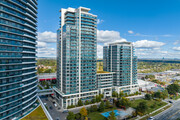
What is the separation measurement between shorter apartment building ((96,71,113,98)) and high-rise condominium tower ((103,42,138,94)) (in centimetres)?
833

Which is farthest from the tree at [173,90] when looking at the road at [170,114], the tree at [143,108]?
the tree at [143,108]

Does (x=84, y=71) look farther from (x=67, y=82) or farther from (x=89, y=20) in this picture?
(x=89, y=20)

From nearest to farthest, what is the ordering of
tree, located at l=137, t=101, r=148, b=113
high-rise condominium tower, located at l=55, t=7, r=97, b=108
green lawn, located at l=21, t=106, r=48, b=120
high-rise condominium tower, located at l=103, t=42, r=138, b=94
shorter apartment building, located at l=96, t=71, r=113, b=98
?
green lawn, located at l=21, t=106, r=48, b=120, tree, located at l=137, t=101, r=148, b=113, high-rise condominium tower, located at l=55, t=7, r=97, b=108, shorter apartment building, located at l=96, t=71, r=113, b=98, high-rise condominium tower, located at l=103, t=42, r=138, b=94

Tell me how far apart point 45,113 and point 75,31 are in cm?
5776

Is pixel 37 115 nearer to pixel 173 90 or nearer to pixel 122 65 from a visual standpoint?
pixel 122 65

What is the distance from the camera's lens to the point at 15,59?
61.3m

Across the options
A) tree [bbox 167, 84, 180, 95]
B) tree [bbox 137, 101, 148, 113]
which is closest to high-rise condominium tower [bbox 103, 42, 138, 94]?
tree [bbox 167, 84, 180, 95]

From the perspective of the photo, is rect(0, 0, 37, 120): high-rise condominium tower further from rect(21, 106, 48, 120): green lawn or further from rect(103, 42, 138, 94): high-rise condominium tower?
rect(103, 42, 138, 94): high-rise condominium tower

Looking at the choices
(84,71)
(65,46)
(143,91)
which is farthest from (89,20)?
(143,91)

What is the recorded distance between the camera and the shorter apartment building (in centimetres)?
10706

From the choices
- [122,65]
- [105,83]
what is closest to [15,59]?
[105,83]

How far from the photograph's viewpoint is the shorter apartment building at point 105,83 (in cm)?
10706

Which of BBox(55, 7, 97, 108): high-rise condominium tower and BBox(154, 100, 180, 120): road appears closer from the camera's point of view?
BBox(154, 100, 180, 120): road

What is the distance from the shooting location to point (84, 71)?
310 feet
